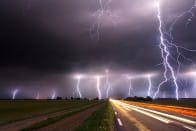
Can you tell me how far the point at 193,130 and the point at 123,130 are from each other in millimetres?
3536

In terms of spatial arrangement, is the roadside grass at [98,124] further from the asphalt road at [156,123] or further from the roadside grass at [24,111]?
the roadside grass at [24,111]

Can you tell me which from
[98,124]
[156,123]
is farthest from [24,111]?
[156,123]

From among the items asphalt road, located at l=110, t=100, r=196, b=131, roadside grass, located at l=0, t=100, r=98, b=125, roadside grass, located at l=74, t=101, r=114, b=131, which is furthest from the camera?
roadside grass, located at l=0, t=100, r=98, b=125

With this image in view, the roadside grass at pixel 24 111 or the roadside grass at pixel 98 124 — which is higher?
the roadside grass at pixel 98 124

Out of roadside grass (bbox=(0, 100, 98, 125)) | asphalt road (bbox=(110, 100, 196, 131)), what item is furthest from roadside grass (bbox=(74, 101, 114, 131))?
roadside grass (bbox=(0, 100, 98, 125))

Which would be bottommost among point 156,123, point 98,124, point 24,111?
point 24,111

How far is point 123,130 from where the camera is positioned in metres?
14.5

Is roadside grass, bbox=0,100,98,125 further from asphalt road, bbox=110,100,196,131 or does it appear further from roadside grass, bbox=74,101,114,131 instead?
asphalt road, bbox=110,100,196,131

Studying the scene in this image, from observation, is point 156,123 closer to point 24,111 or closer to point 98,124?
point 98,124

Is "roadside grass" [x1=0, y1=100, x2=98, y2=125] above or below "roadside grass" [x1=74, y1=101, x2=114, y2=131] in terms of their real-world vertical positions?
below

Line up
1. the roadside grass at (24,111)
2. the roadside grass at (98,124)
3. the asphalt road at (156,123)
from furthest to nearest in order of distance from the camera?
1. the roadside grass at (24,111)
2. the roadside grass at (98,124)
3. the asphalt road at (156,123)

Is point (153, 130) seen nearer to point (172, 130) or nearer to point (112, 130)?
point (172, 130)

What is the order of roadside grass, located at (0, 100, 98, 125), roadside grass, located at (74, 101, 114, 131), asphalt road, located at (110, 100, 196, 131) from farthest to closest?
roadside grass, located at (0, 100, 98, 125) < roadside grass, located at (74, 101, 114, 131) < asphalt road, located at (110, 100, 196, 131)

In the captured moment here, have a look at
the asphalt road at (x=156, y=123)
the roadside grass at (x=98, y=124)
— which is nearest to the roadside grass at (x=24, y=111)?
the roadside grass at (x=98, y=124)
